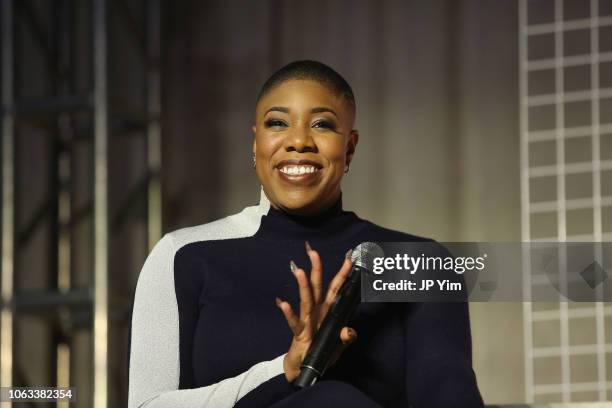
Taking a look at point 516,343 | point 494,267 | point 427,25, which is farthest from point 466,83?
point 494,267

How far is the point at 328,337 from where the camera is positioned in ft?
2.57

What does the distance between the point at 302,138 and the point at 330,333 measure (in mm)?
227

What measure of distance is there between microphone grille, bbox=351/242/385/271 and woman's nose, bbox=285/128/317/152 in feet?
0.38

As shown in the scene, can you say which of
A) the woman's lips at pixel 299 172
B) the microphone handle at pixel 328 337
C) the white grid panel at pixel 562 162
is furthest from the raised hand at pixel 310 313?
the white grid panel at pixel 562 162

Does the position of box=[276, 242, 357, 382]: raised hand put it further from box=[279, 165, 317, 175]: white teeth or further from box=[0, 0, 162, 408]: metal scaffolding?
box=[0, 0, 162, 408]: metal scaffolding

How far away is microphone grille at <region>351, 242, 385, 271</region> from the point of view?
0.90 meters

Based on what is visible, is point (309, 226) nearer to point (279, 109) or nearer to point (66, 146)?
point (279, 109)

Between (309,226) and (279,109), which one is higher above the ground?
(279,109)

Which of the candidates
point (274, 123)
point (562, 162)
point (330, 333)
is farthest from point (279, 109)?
point (562, 162)

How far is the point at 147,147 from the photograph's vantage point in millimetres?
2465

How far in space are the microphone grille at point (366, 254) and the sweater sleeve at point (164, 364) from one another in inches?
4.8

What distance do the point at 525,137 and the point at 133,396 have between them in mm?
1557

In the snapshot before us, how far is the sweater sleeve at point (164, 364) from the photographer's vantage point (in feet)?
2.91
